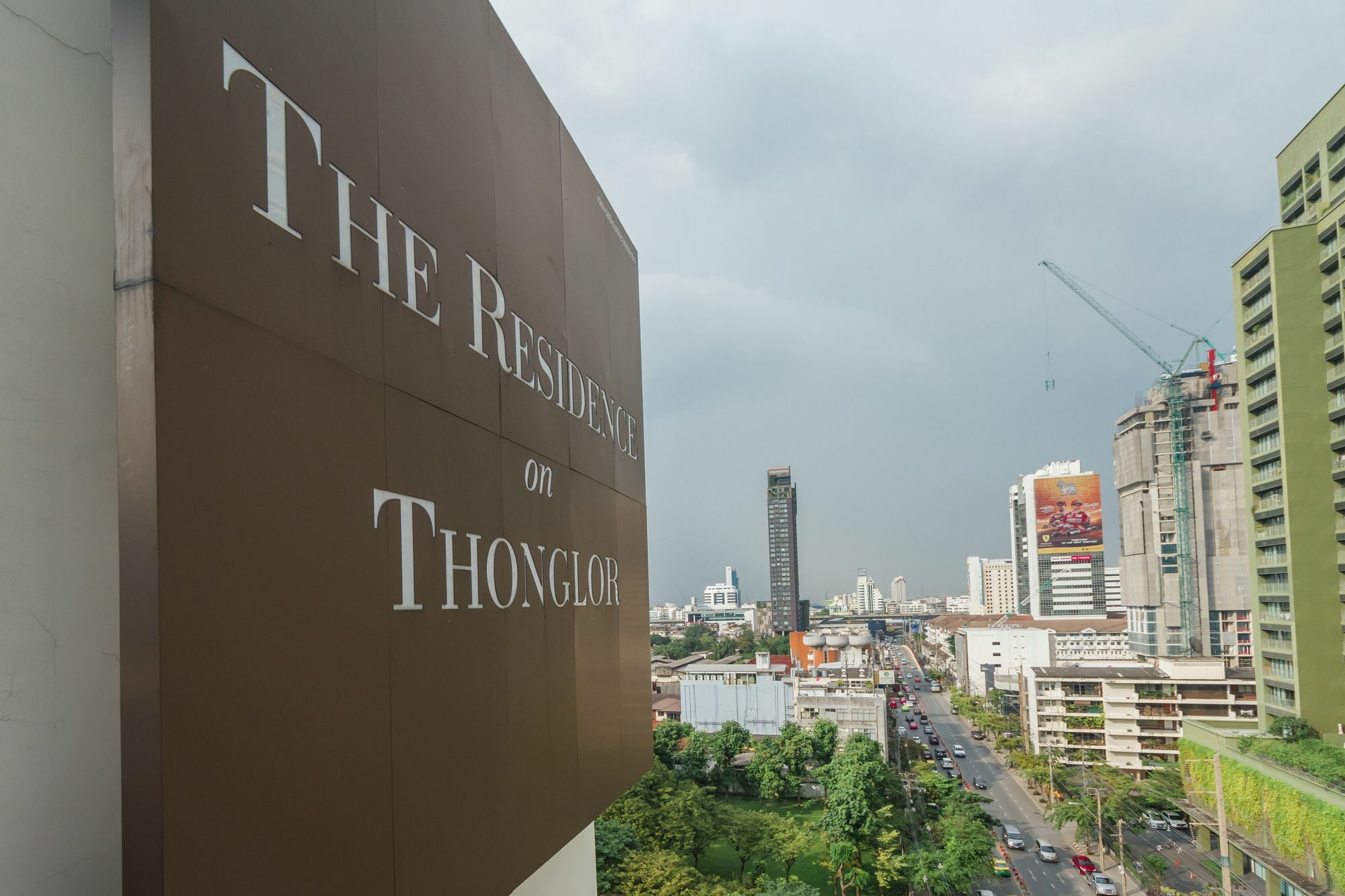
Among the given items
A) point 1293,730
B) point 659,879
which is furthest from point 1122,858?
point 659,879

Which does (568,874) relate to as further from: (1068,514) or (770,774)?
(1068,514)

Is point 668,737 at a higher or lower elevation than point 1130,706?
higher

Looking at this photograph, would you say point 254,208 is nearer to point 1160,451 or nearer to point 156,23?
point 156,23

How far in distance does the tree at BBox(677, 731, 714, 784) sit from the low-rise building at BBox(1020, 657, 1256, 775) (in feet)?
59.4

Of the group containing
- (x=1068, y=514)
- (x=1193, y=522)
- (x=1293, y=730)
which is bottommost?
(x=1293, y=730)

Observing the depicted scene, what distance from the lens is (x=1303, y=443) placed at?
2805 cm

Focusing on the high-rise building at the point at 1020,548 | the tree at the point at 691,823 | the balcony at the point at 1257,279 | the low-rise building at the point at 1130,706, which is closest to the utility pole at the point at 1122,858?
the low-rise building at the point at 1130,706

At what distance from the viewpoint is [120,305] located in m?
1.57

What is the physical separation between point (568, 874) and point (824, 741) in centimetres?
3390

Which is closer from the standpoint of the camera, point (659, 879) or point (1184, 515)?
point (659, 879)

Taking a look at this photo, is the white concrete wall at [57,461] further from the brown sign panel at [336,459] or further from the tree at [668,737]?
the tree at [668,737]

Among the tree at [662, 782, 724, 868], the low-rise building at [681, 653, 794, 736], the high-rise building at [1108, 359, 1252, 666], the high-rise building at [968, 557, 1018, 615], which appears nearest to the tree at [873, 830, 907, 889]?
the tree at [662, 782, 724, 868]

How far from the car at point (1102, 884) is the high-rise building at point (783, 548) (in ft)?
288

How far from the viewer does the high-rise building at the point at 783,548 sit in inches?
4596
